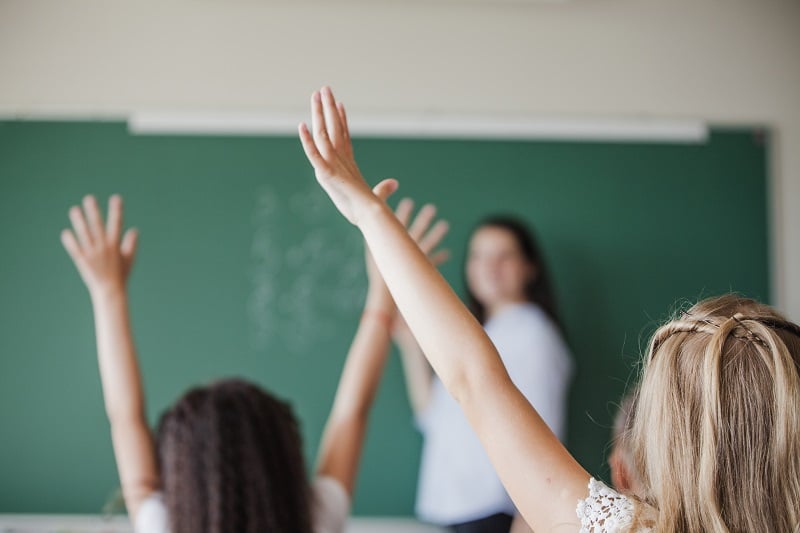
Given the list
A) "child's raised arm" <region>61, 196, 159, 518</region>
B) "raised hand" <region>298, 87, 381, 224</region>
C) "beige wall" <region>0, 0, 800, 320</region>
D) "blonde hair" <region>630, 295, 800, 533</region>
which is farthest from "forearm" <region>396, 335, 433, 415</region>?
"blonde hair" <region>630, 295, 800, 533</region>

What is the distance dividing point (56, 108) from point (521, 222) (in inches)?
79.8

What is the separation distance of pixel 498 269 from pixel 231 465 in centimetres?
202

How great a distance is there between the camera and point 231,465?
3.71 feet

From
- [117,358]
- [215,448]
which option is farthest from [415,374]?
[215,448]

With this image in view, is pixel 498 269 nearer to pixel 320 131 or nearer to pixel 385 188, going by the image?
pixel 385 188

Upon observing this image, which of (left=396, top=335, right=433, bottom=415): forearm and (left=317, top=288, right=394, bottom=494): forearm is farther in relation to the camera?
(left=396, top=335, right=433, bottom=415): forearm

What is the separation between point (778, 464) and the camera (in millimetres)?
883

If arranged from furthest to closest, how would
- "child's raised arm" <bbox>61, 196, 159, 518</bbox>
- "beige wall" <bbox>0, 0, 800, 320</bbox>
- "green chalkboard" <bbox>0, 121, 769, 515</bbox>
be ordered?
"beige wall" <bbox>0, 0, 800, 320</bbox> → "green chalkboard" <bbox>0, 121, 769, 515</bbox> → "child's raised arm" <bbox>61, 196, 159, 518</bbox>

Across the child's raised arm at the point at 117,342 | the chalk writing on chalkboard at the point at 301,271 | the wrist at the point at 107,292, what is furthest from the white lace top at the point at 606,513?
the chalk writing on chalkboard at the point at 301,271

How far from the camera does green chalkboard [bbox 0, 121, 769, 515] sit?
297 centimetres

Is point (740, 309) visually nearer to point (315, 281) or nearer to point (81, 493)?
point (315, 281)

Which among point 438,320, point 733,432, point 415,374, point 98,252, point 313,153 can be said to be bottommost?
point 415,374

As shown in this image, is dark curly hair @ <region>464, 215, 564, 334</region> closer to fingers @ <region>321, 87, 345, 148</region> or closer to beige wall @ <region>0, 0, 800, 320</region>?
beige wall @ <region>0, 0, 800, 320</region>

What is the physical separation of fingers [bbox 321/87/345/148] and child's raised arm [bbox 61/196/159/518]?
0.65 meters
